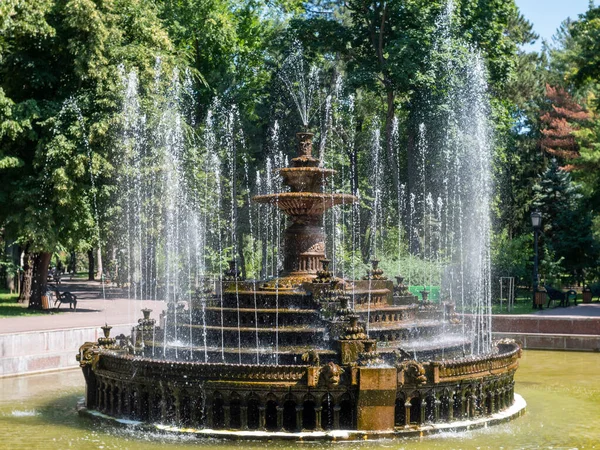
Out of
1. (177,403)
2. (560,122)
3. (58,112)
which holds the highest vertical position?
(560,122)

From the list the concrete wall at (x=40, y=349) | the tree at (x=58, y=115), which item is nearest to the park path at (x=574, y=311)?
the tree at (x=58, y=115)

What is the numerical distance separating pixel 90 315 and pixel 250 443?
18.0 meters

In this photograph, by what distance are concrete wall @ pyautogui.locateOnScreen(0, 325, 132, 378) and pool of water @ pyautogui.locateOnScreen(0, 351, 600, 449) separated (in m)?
0.39

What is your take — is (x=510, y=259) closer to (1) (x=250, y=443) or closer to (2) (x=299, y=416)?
(2) (x=299, y=416)

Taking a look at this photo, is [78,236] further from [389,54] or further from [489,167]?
[489,167]

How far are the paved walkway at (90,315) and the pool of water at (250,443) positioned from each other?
5194mm

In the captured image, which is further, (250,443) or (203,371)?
(203,371)

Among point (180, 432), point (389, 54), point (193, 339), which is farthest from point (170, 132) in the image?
point (180, 432)

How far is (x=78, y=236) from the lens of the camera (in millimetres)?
30156

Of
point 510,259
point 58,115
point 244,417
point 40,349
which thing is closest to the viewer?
point 244,417

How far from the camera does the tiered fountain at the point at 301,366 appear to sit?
1218 centimetres

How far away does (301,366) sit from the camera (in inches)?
478

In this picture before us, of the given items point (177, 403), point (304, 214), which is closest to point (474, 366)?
point (177, 403)

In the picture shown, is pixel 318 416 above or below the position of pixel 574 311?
below
